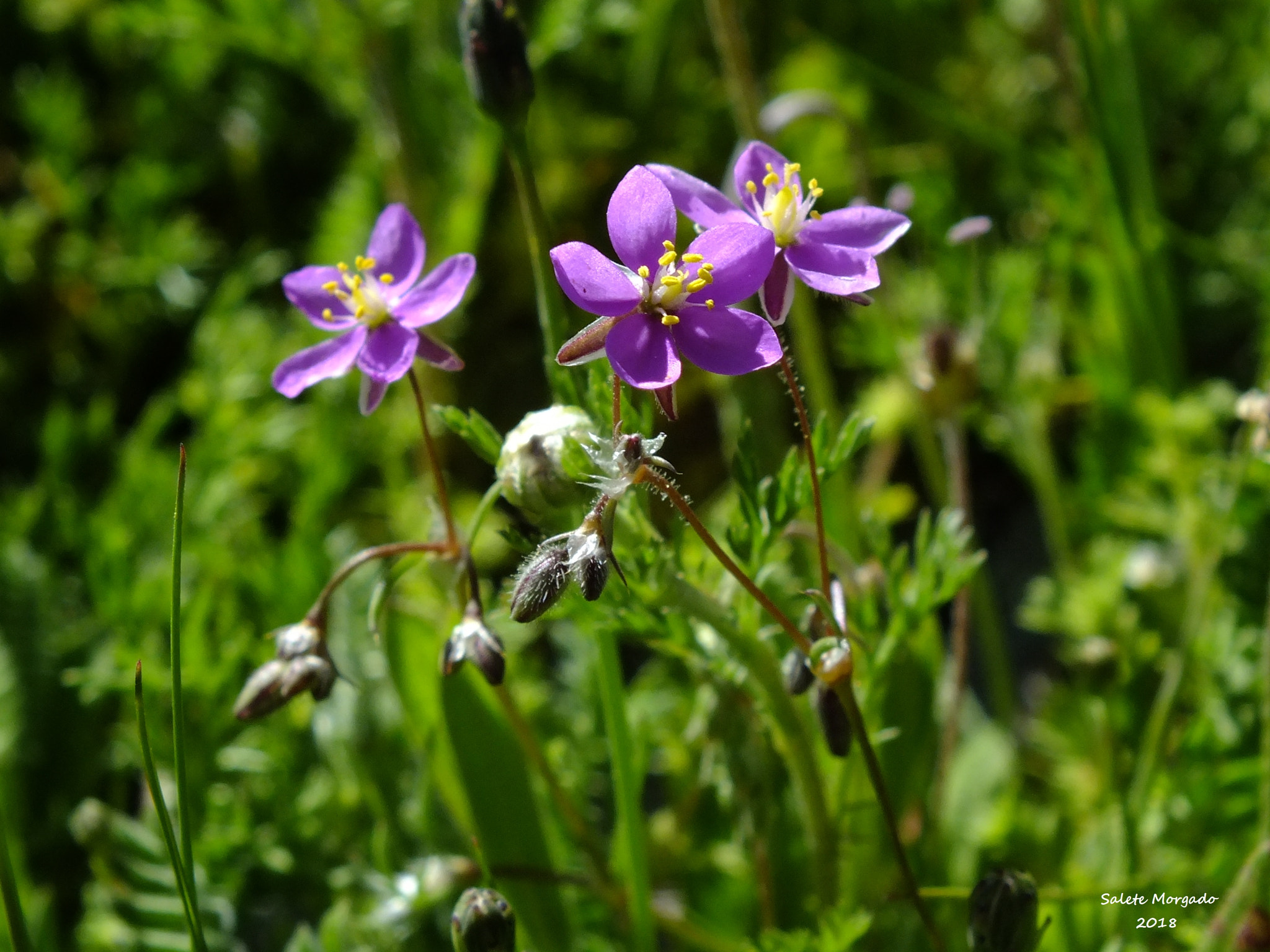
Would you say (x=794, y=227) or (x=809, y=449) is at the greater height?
(x=794, y=227)

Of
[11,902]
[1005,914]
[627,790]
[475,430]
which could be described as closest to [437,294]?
[475,430]

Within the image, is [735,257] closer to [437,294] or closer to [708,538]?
[708,538]

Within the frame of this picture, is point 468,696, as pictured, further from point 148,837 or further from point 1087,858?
point 1087,858

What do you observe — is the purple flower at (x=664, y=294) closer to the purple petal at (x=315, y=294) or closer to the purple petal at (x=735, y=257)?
the purple petal at (x=735, y=257)

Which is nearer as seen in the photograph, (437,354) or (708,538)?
(708,538)

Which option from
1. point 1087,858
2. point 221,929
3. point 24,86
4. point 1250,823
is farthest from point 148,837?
point 24,86
